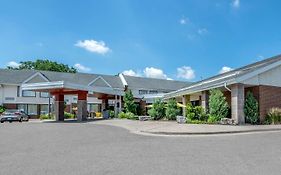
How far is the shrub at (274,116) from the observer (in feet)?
76.1

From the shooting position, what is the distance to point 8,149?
11.3 metres

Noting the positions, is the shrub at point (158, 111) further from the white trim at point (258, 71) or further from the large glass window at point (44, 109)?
the large glass window at point (44, 109)

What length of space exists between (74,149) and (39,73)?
43086 millimetres

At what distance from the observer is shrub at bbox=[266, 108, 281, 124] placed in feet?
76.1

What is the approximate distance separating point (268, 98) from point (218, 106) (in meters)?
3.71

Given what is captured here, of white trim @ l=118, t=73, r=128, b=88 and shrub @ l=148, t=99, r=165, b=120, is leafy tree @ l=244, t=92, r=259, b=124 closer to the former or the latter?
shrub @ l=148, t=99, r=165, b=120

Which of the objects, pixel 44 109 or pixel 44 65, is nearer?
pixel 44 109

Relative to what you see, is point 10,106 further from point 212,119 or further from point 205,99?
point 212,119

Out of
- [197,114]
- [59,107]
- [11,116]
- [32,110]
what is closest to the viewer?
[197,114]

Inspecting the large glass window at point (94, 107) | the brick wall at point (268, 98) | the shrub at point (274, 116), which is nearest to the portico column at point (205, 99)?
the brick wall at point (268, 98)

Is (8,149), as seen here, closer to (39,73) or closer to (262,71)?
(262,71)

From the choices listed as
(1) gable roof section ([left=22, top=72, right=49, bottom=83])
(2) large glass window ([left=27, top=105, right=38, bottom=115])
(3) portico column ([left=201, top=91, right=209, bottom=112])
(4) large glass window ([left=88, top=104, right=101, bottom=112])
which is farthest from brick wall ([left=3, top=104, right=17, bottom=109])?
(3) portico column ([left=201, top=91, right=209, bottom=112])

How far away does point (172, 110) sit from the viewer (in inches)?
1209

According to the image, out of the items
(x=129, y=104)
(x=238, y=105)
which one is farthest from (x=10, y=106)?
(x=238, y=105)
